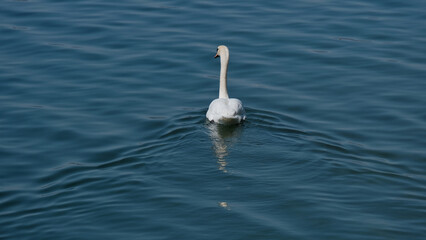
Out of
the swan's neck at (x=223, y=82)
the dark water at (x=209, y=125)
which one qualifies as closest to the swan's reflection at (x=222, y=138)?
the dark water at (x=209, y=125)

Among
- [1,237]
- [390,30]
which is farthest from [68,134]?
[390,30]

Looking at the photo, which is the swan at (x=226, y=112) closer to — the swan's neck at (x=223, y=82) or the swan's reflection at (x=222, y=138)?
the swan's reflection at (x=222, y=138)

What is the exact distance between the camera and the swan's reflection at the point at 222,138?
17.0m

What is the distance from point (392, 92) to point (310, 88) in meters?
2.08

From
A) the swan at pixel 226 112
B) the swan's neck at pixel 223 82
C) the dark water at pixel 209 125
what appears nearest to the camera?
the dark water at pixel 209 125

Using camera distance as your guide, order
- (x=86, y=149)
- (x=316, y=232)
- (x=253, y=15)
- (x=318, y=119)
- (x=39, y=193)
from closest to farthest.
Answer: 1. (x=316, y=232)
2. (x=39, y=193)
3. (x=86, y=149)
4. (x=318, y=119)
5. (x=253, y=15)

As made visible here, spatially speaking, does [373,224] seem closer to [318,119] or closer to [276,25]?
[318,119]

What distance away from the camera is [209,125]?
19.2 m

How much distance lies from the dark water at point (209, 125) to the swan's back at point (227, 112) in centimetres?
28

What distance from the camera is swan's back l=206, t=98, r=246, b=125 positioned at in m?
18.6

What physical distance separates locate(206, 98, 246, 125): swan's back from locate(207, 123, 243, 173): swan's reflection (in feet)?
0.51

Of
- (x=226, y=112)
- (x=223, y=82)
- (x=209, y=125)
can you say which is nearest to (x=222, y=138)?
(x=226, y=112)

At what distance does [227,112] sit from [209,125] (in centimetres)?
78

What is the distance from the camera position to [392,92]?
21.4 metres
